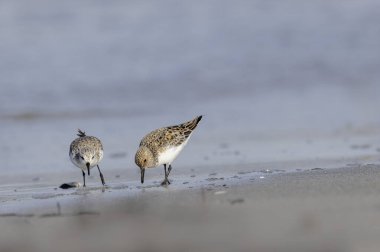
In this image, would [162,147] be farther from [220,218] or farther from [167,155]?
[220,218]

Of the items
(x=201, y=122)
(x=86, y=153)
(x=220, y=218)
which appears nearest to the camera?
(x=220, y=218)

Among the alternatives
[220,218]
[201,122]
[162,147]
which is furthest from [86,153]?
[201,122]

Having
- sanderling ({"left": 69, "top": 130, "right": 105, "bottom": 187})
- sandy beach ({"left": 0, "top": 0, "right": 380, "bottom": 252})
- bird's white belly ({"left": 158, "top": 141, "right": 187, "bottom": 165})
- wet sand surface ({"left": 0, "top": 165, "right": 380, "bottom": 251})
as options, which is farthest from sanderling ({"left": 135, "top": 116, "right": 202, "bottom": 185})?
wet sand surface ({"left": 0, "top": 165, "right": 380, "bottom": 251})

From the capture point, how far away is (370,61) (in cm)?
1573

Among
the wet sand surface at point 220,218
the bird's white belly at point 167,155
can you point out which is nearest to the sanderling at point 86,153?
the bird's white belly at point 167,155

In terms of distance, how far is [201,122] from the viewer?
12.5 metres

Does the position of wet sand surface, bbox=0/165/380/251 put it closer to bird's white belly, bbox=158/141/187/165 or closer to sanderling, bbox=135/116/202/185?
sanderling, bbox=135/116/202/185

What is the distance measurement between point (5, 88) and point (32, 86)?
44cm

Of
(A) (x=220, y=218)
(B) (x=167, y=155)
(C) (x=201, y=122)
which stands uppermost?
(C) (x=201, y=122)

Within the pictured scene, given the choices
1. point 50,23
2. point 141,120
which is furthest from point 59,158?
point 50,23

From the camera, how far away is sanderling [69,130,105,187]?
916 cm

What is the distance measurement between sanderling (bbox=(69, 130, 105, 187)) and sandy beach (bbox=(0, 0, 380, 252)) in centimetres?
25

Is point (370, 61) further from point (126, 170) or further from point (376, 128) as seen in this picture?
point (126, 170)

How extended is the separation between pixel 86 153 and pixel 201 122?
3596 mm
